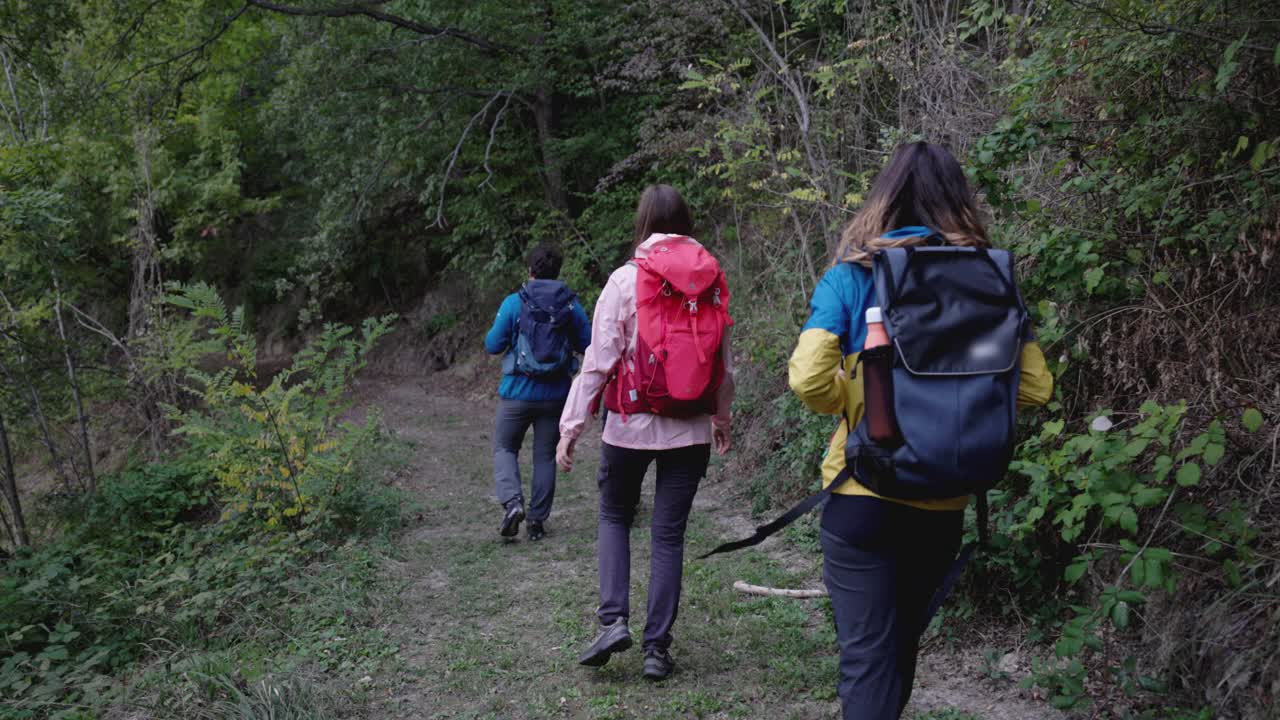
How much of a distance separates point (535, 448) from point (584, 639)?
195cm

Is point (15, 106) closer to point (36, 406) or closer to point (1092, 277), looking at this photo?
point (36, 406)

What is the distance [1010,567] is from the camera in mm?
3627

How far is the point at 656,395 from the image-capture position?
11.3ft

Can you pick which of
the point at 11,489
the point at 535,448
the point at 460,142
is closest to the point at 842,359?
the point at 535,448

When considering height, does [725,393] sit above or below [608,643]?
above

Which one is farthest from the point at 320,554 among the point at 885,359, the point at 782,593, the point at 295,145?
the point at 295,145

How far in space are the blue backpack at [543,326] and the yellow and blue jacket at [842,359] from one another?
3.47 m

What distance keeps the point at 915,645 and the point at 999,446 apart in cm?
71

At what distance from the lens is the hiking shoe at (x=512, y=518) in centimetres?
596

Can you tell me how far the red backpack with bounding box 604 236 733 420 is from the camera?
344 cm

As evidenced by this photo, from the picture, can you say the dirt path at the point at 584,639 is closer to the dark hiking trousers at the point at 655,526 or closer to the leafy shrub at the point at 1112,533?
the dark hiking trousers at the point at 655,526

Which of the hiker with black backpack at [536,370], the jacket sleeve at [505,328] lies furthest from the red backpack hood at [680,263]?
the jacket sleeve at [505,328]

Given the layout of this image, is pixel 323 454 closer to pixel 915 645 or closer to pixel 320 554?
pixel 320 554

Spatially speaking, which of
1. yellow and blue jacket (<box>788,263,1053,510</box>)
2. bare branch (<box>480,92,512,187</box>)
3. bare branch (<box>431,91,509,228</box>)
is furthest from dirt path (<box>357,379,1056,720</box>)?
bare branch (<box>480,92,512,187</box>)
